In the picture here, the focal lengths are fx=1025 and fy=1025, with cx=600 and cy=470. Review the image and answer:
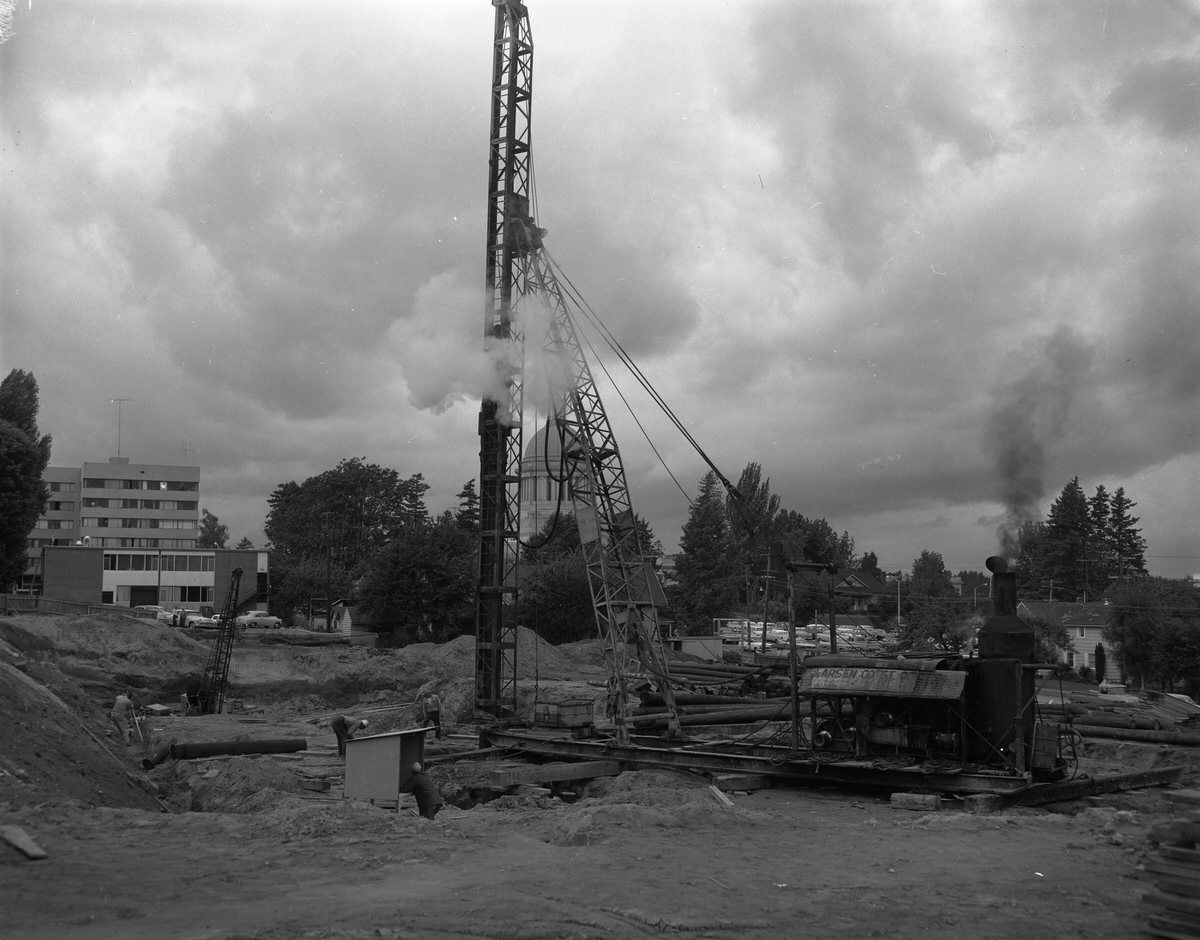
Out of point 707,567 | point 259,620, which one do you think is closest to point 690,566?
point 707,567

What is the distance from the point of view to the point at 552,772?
Answer: 19672 mm

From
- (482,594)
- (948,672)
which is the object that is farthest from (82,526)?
(948,672)

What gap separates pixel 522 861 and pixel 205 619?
180 ft

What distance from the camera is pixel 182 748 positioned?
67.1 ft

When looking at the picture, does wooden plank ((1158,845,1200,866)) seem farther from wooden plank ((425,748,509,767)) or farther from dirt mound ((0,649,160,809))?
wooden plank ((425,748,509,767))

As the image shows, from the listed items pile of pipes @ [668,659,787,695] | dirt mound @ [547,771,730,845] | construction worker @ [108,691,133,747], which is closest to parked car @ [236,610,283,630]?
pile of pipes @ [668,659,787,695]

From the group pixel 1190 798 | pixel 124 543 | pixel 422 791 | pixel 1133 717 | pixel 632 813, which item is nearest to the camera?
pixel 1190 798

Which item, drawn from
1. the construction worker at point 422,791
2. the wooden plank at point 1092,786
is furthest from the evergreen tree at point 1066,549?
the construction worker at point 422,791

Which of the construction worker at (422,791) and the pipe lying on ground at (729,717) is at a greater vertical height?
the construction worker at (422,791)

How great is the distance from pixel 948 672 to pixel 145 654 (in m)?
35.8

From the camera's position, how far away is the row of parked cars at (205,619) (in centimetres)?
5856

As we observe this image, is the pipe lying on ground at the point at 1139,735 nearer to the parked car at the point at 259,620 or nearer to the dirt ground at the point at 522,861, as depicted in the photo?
the dirt ground at the point at 522,861

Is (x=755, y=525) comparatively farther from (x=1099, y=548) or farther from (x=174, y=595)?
(x=174, y=595)

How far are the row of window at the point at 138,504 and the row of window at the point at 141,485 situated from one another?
1.12 metres
